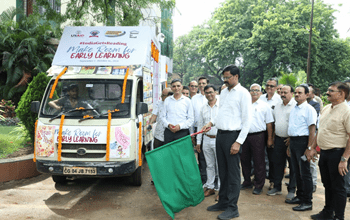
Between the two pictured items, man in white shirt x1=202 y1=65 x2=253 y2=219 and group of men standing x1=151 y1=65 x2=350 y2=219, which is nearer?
group of men standing x1=151 y1=65 x2=350 y2=219

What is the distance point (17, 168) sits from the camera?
672 centimetres


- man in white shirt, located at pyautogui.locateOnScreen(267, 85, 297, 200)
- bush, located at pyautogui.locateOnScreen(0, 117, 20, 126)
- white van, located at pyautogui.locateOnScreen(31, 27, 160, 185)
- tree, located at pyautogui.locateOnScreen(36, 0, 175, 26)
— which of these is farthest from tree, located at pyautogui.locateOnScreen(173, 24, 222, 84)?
man in white shirt, located at pyautogui.locateOnScreen(267, 85, 297, 200)

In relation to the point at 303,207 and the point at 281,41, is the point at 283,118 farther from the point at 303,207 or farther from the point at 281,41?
the point at 281,41

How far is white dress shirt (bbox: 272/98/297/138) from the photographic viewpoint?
571cm

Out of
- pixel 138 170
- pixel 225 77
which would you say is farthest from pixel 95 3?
pixel 225 77

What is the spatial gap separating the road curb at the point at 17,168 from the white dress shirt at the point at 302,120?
17.2 feet

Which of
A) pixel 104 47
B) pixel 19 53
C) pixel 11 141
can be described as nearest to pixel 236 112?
pixel 104 47

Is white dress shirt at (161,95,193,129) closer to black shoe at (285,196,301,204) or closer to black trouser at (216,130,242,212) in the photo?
black trouser at (216,130,242,212)

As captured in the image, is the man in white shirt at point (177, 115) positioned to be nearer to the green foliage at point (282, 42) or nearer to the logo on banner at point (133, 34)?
the logo on banner at point (133, 34)

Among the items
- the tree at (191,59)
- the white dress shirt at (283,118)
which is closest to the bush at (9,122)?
the white dress shirt at (283,118)

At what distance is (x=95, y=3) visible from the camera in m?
9.67

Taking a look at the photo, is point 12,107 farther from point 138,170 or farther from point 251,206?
point 251,206

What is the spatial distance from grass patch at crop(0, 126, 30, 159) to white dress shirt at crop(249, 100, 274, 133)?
5.14 meters

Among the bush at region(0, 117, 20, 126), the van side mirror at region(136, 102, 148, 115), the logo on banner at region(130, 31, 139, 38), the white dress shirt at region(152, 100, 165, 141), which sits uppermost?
the logo on banner at region(130, 31, 139, 38)
